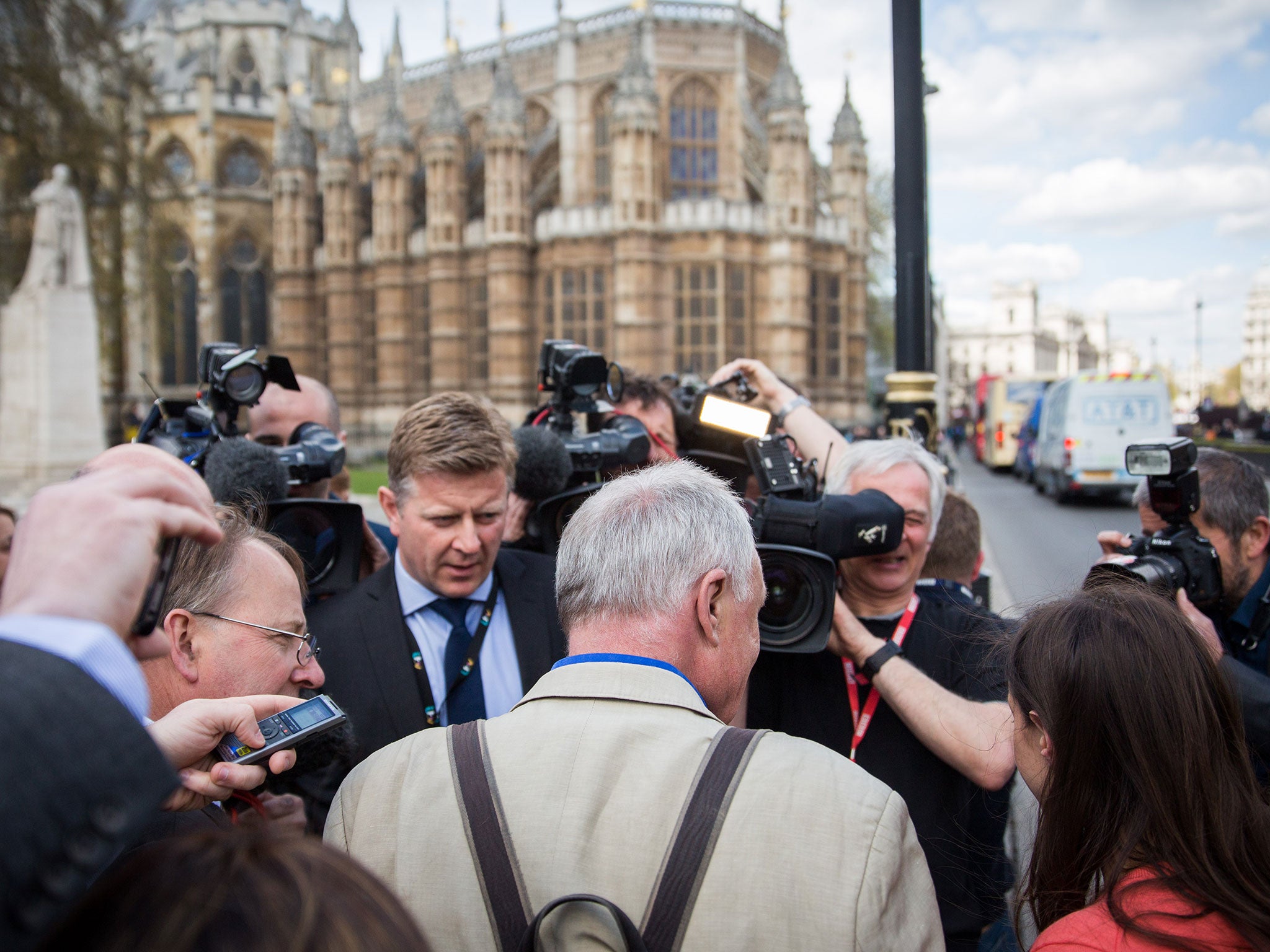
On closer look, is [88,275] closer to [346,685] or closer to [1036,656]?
[346,685]

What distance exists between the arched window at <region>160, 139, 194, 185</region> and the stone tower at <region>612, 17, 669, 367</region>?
2100cm

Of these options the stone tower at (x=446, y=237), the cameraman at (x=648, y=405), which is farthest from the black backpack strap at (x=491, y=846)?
the stone tower at (x=446, y=237)

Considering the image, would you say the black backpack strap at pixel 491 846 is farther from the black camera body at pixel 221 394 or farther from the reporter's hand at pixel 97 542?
the black camera body at pixel 221 394

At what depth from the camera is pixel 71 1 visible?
51.9 feet

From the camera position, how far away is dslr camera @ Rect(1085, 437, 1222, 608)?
8.66 feet

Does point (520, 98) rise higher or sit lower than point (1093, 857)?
higher

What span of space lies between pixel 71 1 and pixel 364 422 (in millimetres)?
18663

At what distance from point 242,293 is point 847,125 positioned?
80.8 feet

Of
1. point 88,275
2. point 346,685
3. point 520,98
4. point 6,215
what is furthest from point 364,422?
point 346,685

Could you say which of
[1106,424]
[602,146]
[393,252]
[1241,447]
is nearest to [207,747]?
[1106,424]

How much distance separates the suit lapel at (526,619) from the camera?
2.94m

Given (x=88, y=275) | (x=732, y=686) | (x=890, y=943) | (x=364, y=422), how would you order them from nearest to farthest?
(x=890, y=943) → (x=732, y=686) → (x=88, y=275) → (x=364, y=422)

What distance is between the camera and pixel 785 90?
2745 cm

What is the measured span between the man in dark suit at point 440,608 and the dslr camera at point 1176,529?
1758 mm
